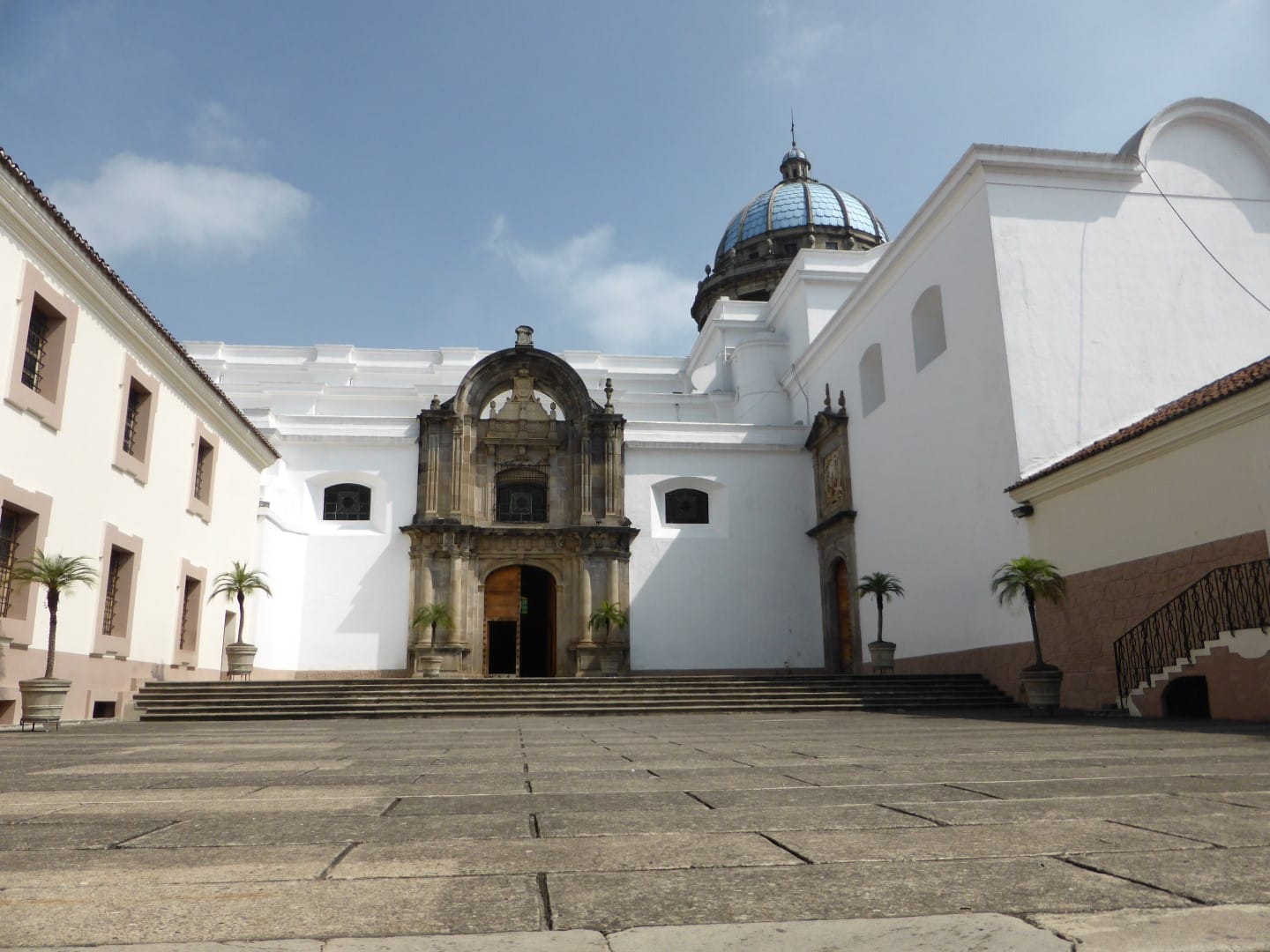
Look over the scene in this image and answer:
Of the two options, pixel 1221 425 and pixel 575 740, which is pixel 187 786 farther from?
pixel 1221 425

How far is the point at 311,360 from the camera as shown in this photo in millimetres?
35688

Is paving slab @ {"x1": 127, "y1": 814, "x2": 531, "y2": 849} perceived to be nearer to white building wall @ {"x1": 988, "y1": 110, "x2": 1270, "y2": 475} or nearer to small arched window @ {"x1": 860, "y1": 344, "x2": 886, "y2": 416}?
white building wall @ {"x1": 988, "y1": 110, "x2": 1270, "y2": 475}

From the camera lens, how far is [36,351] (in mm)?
12703

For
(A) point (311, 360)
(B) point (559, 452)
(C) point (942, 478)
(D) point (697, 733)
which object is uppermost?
(A) point (311, 360)

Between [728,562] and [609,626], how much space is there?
3.59 meters

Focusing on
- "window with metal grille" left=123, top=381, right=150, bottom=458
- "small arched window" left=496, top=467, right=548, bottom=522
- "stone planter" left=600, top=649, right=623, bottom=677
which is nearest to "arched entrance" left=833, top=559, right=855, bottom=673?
"stone planter" left=600, top=649, right=623, bottom=677

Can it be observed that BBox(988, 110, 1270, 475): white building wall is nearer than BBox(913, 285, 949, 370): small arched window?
Yes

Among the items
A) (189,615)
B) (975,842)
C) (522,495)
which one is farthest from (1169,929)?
(522,495)

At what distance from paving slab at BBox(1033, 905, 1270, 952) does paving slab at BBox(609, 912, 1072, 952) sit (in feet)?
0.23

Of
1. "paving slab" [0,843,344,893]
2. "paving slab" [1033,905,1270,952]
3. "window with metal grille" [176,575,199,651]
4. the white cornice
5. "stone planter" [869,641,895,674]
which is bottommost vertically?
"paving slab" [1033,905,1270,952]

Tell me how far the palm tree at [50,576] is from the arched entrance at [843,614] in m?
17.0

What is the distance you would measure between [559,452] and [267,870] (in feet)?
78.4

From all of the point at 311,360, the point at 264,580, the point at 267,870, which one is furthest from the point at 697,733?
the point at 311,360

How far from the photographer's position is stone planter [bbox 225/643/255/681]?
747 inches
